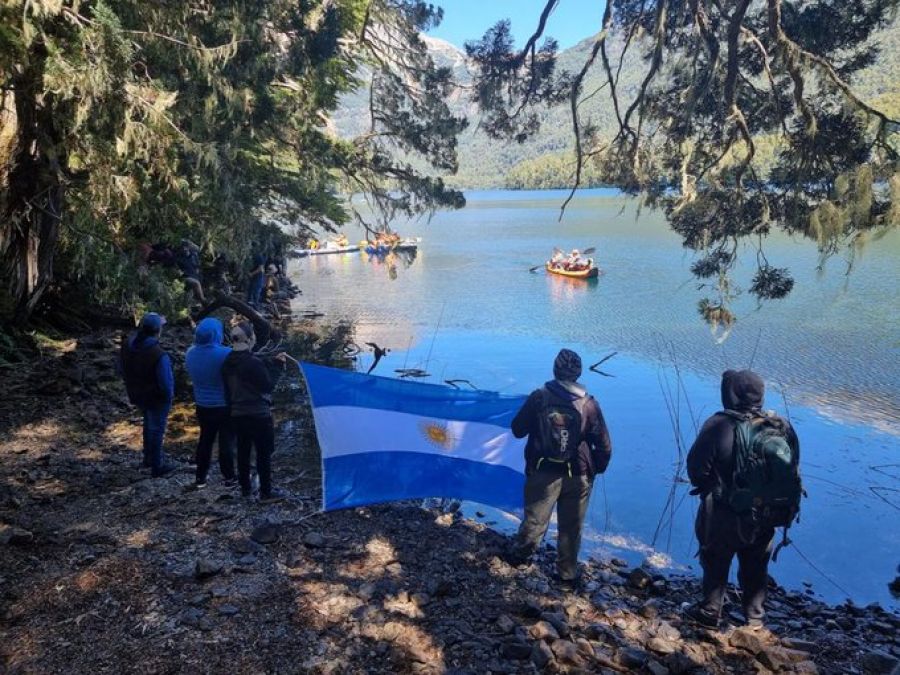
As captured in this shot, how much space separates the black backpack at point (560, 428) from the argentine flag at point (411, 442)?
1246 mm

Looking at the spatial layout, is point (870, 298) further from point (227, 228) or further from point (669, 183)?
point (227, 228)

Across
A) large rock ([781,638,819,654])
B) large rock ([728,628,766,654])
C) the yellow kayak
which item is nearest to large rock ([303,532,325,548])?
large rock ([728,628,766,654])

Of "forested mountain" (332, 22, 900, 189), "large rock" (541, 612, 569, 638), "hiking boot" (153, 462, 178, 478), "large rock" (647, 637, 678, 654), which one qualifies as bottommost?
"large rock" (647, 637, 678, 654)

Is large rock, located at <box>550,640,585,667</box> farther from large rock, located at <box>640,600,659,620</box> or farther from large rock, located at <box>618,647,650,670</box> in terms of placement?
large rock, located at <box>640,600,659,620</box>

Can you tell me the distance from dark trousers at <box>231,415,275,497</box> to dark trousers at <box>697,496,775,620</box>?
3749 mm

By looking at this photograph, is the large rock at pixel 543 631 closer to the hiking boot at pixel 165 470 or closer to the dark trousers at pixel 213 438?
the dark trousers at pixel 213 438

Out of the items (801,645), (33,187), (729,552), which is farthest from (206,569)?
(33,187)

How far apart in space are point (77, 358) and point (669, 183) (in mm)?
10567

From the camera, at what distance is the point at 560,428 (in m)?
5.10

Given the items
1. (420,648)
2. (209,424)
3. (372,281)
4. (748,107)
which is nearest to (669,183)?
(748,107)

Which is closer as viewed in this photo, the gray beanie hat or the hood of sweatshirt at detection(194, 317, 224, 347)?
the gray beanie hat

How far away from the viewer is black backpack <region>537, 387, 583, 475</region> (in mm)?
5094

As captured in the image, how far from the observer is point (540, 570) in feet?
19.3

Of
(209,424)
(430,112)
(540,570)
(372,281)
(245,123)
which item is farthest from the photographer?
(372,281)
